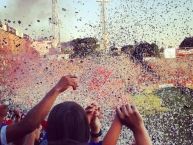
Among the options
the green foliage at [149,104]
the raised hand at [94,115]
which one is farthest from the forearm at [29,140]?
the green foliage at [149,104]

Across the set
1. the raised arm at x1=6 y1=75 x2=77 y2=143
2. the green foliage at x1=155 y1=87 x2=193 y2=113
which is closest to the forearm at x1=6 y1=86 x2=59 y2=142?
the raised arm at x1=6 y1=75 x2=77 y2=143

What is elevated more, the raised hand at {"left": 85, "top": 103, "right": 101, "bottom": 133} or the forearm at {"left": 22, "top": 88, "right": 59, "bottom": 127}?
the forearm at {"left": 22, "top": 88, "right": 59, "bottom": 127}

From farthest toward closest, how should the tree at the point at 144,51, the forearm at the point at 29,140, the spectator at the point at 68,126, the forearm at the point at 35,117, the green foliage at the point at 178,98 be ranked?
the tree at the point at 144,51 → the green foliage at the point at 178,98 → the forearm at the point at 29,140 → the forearm at the point at 35,117 → the spectator at the point at 68,126

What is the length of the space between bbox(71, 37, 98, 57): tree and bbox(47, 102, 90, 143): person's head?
183 feet

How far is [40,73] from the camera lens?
45.6 m

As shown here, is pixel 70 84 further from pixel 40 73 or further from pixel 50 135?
pixel 40 73

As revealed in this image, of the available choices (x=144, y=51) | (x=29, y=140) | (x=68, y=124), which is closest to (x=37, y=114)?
(x=68, y=124)

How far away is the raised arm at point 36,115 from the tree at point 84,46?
55.5 metres

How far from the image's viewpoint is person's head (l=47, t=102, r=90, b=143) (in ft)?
6.31

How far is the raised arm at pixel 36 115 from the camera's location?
222 centimetres

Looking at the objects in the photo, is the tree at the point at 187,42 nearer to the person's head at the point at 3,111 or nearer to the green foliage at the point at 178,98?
the green foliage at the point at 178,98

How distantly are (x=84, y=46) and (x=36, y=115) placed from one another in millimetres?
65562

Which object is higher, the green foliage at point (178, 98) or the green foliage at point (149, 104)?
the green foliage at point (149, 104)

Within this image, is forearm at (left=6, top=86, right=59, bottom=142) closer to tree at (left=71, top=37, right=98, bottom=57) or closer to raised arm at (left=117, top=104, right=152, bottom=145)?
raised arm at (left=117, top=104, right=152, bottom=145)
